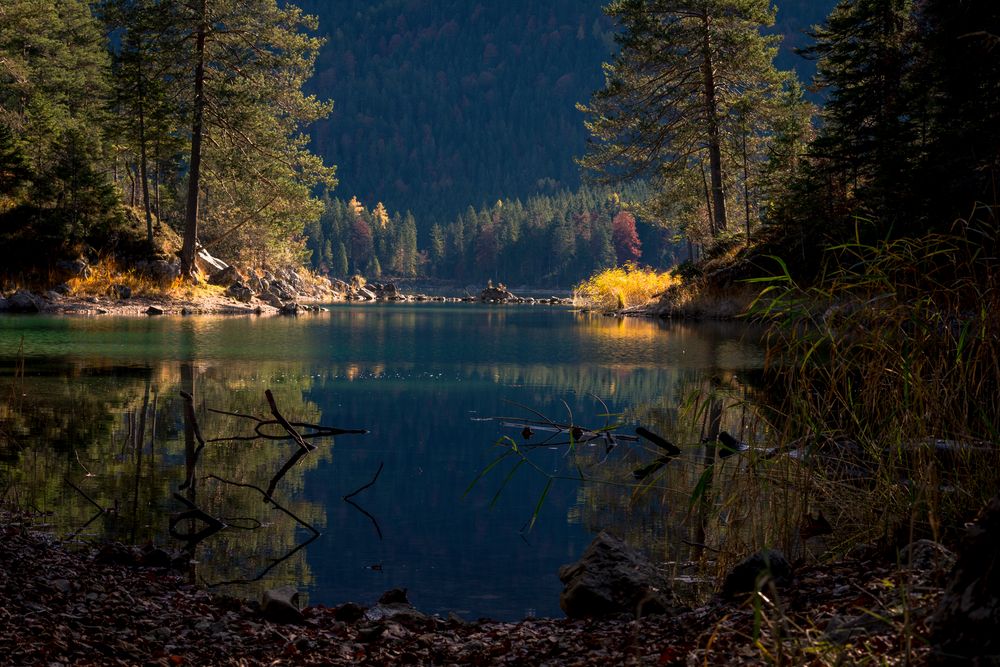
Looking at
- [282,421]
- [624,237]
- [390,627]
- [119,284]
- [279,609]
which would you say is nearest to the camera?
[390,627]

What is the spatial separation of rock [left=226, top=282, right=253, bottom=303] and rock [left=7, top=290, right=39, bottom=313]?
1010 cm

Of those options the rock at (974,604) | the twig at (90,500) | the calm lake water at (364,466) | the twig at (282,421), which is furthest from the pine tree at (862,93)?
the rock at (974,604)

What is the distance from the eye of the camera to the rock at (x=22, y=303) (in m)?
32.4

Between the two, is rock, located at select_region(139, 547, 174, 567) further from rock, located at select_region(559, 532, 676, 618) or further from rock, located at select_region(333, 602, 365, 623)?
rock, located at select_region(559, 532, 676, 618)

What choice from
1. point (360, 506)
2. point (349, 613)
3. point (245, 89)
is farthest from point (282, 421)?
point (245, 89)

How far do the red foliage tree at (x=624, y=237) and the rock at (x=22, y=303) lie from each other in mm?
120753

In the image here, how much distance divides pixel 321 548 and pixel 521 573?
4.72 ft

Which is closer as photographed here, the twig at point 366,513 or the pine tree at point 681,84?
the twig at point 366,513

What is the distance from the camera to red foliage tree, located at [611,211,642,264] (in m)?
150

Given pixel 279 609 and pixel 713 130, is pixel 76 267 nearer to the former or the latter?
pixel 713 130

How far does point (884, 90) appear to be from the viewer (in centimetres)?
2650

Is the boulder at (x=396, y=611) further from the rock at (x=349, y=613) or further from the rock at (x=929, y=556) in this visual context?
the rock at (x=929, y=556)

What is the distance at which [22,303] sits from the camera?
3253cm

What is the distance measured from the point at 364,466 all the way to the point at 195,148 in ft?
106
